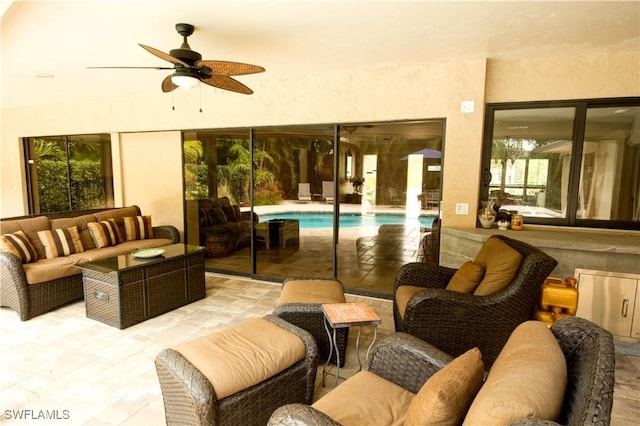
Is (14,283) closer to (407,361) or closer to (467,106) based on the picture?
(407,361)

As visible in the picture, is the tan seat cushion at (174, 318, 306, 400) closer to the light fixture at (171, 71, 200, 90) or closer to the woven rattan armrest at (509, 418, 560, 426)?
the woven rattan armrest at (509, 418, 560, 426)

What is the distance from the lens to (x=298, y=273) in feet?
17.0

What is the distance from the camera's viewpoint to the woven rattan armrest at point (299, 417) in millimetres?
1353

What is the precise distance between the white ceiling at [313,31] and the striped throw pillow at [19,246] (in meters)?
1.95

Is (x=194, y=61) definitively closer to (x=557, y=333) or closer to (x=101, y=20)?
(x=101, y=20)

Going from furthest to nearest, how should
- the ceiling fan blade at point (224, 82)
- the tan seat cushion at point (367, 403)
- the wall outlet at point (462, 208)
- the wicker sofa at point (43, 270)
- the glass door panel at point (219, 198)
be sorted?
the glass door panel at point (219, 198)
the wall outlet at point (462, 208)
the wicker sofa at point (43, 270)
the ceiling fan blade at point (224, 82)
the tan seat cushion at point (367, 403)

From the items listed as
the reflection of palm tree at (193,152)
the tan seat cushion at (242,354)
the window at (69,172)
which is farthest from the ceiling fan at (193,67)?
the window at (69,172)

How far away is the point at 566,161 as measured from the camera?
3801mm

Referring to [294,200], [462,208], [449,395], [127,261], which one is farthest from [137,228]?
[449,395]

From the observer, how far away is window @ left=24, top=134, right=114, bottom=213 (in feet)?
21.0

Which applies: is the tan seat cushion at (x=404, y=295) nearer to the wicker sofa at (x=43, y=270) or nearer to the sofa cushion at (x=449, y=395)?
the sofa cushion at (x=449, y=395)

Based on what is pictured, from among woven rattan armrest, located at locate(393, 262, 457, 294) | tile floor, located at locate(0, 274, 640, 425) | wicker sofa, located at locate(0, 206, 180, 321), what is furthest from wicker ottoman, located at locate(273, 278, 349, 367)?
wicker sofa, located at locate(0, 206, 180, 321)

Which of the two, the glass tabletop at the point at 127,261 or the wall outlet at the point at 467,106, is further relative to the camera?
the wall outlet at the point at 467,106

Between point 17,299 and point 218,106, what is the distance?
10.7 feet
